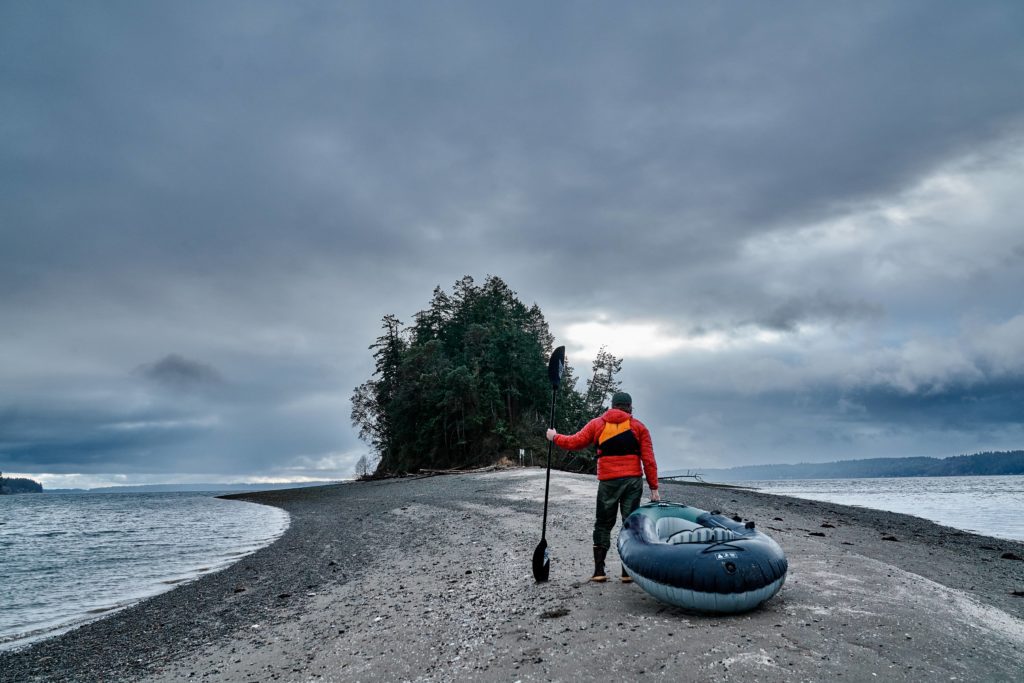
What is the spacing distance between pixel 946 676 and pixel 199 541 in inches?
897

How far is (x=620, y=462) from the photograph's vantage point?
8117mm

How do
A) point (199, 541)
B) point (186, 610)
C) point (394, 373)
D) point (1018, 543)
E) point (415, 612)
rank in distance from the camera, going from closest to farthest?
point (415, 612) → point (186, 610) → point (1018, 543) → point (199, 541) → point (394, 373)

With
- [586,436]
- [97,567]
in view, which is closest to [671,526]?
[586,436]

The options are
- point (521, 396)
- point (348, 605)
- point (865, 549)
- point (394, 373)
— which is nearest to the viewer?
point (348, 605)

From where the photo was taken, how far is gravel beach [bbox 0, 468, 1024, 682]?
5.14m

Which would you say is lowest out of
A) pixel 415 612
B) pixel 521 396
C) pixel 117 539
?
pixel 117 539

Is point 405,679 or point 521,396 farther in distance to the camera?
point 521,396

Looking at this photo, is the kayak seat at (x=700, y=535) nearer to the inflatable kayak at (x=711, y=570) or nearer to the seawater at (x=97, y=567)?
the inflatable kayak at (x=711, y=570)

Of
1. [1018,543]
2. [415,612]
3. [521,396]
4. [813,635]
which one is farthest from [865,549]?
[521,396]

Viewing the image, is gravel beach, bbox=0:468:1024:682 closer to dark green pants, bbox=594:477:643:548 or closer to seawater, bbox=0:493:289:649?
dark green pants, bbox=594:477:643:548

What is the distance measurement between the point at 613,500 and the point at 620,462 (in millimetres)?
587

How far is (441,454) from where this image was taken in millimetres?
60219

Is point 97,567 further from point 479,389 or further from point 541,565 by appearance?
point 479,389

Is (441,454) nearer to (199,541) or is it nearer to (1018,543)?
(199,541)
